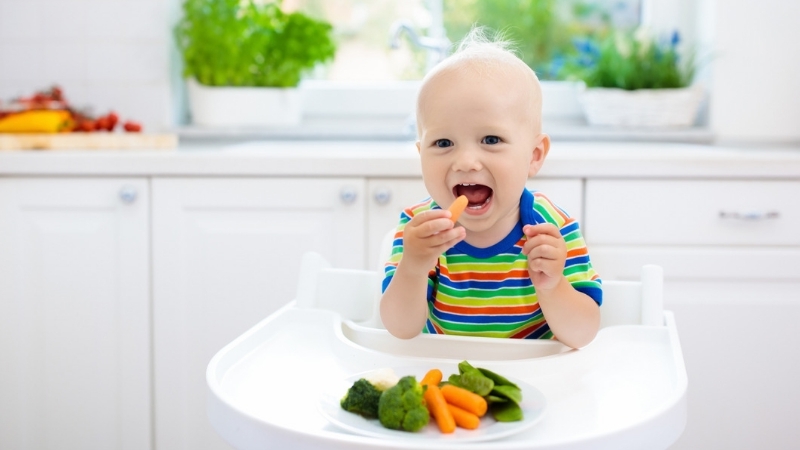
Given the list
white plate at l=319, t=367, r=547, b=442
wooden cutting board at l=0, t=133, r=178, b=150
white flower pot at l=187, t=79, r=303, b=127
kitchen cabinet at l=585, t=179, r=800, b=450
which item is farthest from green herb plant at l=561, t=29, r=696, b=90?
white plate at l=319, t=367, r=547, b=442

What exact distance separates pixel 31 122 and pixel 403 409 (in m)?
1.66

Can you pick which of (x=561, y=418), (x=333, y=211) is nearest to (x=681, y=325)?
(x=333, y=211)

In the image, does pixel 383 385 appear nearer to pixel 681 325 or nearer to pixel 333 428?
pixel 333 428

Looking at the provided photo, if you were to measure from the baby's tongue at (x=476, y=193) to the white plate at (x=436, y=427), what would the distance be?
271 mm

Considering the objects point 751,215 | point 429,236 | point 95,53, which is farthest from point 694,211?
point 95,53

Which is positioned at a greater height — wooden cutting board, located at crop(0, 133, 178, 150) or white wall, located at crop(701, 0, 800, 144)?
white wall, located at crop(701, 0, 800, 144)

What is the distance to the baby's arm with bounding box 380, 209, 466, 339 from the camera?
3.08 ft

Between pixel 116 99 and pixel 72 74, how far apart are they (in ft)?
0.46

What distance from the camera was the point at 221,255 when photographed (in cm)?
191

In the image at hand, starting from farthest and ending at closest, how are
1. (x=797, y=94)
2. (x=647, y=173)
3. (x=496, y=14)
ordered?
(x=496, y=14)
(x=797, y=94)
(x=647, y=173)

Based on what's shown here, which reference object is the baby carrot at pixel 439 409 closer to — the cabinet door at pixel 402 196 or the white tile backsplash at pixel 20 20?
the cabinet door at pixel 402 196

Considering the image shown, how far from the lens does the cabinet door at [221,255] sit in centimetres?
189

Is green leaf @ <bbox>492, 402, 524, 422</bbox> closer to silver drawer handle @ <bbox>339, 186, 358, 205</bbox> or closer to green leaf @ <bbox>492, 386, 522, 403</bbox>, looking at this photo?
green leaf @ <bbox>492, 386, 522, 403</bbox>

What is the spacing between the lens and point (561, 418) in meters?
0.85
